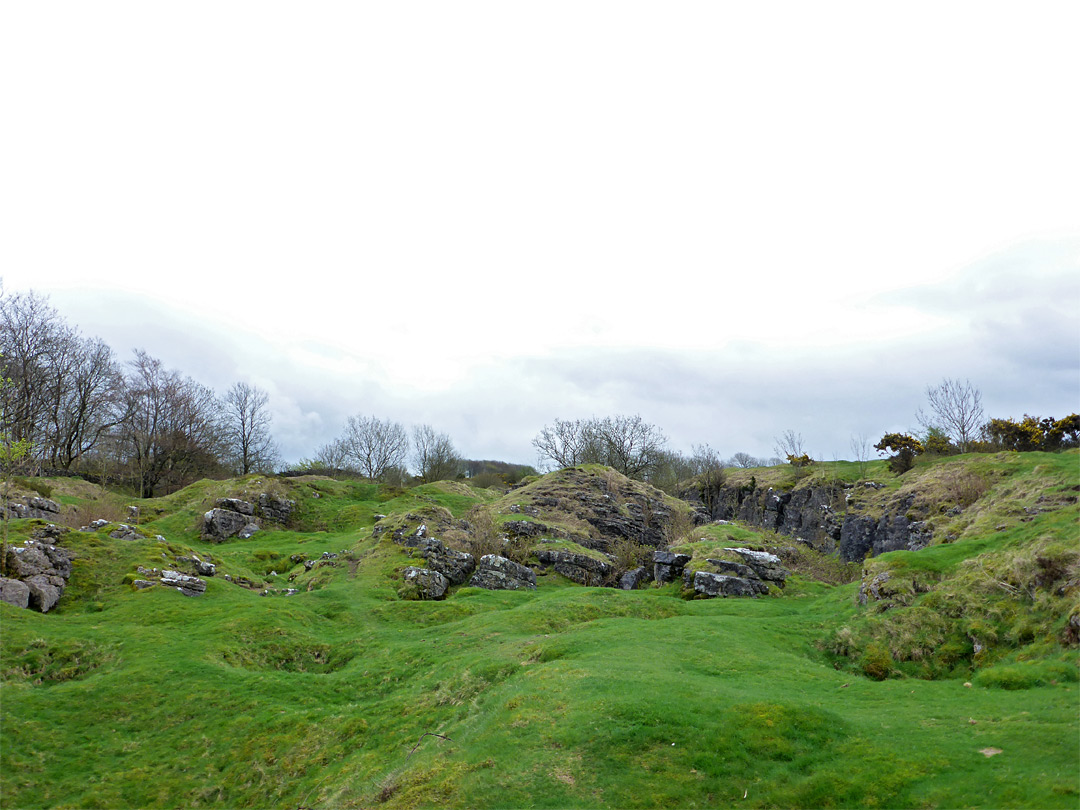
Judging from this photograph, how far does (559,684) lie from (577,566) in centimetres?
2803

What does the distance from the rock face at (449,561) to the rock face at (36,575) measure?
2058 centimetres

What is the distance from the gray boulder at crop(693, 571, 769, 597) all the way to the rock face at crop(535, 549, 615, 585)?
10.4 metres

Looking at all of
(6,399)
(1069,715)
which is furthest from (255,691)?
(6,399)

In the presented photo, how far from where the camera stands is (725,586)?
36531 millimetres

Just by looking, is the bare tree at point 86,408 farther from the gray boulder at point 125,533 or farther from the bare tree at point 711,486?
the bare tree at point 711,486

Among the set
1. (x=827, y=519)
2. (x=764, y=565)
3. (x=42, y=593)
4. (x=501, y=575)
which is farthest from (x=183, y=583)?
(x=827, y=519)

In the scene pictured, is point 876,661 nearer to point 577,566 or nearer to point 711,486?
point 577,566

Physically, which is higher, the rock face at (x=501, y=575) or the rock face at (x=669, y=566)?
the rock face at (x=669, y=566)

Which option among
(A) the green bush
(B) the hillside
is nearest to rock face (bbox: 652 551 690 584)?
(B) the hillside

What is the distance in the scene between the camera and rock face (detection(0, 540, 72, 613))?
25.8m

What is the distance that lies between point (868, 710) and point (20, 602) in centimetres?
3468

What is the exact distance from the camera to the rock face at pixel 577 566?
147 ft

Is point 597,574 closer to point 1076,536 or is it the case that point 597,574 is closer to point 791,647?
point 791,647

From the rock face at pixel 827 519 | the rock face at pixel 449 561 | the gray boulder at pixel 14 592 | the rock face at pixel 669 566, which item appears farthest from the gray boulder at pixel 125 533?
the rock face at pixel 827 519
